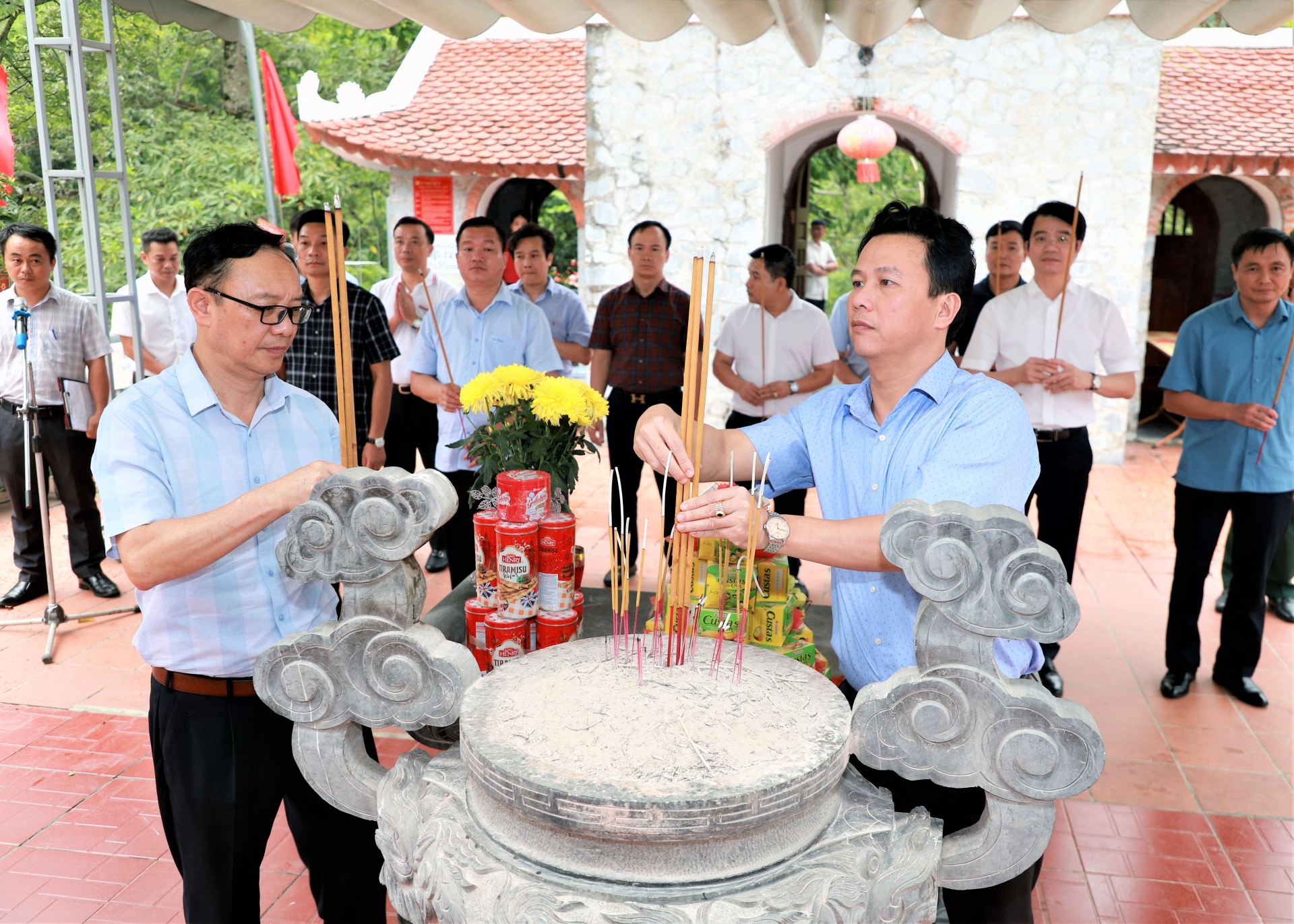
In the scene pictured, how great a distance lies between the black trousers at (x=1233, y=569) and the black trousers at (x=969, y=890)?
2446mm

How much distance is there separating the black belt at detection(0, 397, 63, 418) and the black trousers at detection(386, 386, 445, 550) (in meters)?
1.53

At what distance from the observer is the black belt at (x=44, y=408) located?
4.58 metres

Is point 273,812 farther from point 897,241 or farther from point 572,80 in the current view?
point 572,80

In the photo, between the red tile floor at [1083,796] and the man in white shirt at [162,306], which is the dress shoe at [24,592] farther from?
the man in white shirt at [162,306]

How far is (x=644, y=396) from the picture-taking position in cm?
492

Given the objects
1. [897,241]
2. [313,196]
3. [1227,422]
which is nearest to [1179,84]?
[1227,422]

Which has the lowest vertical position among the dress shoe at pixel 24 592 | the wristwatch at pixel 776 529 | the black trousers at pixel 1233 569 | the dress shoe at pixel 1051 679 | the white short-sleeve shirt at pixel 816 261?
the dress shoe at pixel 1051 679

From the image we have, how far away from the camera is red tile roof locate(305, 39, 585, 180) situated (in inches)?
387

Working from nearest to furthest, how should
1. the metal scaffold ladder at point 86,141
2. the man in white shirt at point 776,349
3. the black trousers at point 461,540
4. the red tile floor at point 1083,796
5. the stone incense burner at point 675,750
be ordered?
1. the stone incense burner at point 675,750
2. the red tile floor at point 1083,796
3. the metal scaffold ladder at point 86,141
4. the black trousers at point 461,540
5. the man in white shirt at point 776,349

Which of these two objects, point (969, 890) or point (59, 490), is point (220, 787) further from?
point (59, 490)

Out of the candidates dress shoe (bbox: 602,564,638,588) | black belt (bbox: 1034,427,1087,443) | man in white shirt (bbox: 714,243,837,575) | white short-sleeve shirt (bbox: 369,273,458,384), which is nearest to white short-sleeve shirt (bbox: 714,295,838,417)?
man in white shirt (bbox: 714,243,837,575)

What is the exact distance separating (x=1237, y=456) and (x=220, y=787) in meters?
3.57

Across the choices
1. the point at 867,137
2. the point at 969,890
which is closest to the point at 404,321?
the point at 867,137

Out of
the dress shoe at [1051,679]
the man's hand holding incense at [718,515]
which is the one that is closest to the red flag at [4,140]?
the man's hand holding incense at [718,515]
